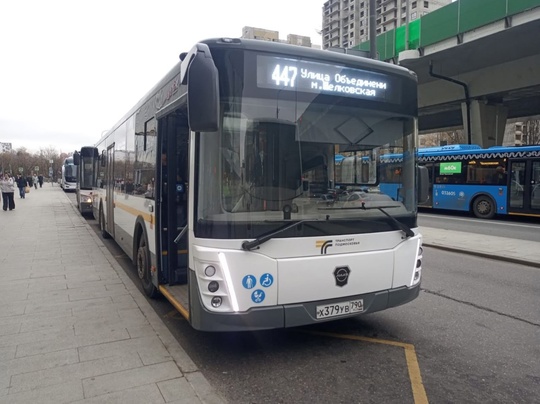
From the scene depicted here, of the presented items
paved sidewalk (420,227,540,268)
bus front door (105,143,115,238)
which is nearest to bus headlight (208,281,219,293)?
bus front door (105,143,115,238)

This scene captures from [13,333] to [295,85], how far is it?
4.16 m

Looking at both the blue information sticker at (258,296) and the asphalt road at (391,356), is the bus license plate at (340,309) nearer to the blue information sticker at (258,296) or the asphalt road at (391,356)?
the asphalt road at (391,356)

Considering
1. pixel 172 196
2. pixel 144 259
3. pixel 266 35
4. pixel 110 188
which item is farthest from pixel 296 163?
pixel 110 188

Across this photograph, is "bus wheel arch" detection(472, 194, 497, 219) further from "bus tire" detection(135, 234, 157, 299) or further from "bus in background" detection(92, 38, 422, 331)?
"bus tire" detection(135, 234, 157, 299)

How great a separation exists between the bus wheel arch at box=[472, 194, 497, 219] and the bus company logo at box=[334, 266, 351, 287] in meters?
16.0

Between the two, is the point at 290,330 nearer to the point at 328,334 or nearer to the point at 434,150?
the point at 328,334

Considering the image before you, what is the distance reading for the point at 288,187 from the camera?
3.87 meters

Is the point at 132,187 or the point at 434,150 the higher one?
the point at 434,150

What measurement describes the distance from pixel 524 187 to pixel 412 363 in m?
15.5

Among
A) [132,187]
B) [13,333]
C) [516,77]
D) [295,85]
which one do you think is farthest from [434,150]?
[13,333]

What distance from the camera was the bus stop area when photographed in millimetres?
3475

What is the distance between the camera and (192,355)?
4207 millimetres

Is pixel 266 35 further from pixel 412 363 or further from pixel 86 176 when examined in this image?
pixel 86 176

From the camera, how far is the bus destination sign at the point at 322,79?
3.81 m
